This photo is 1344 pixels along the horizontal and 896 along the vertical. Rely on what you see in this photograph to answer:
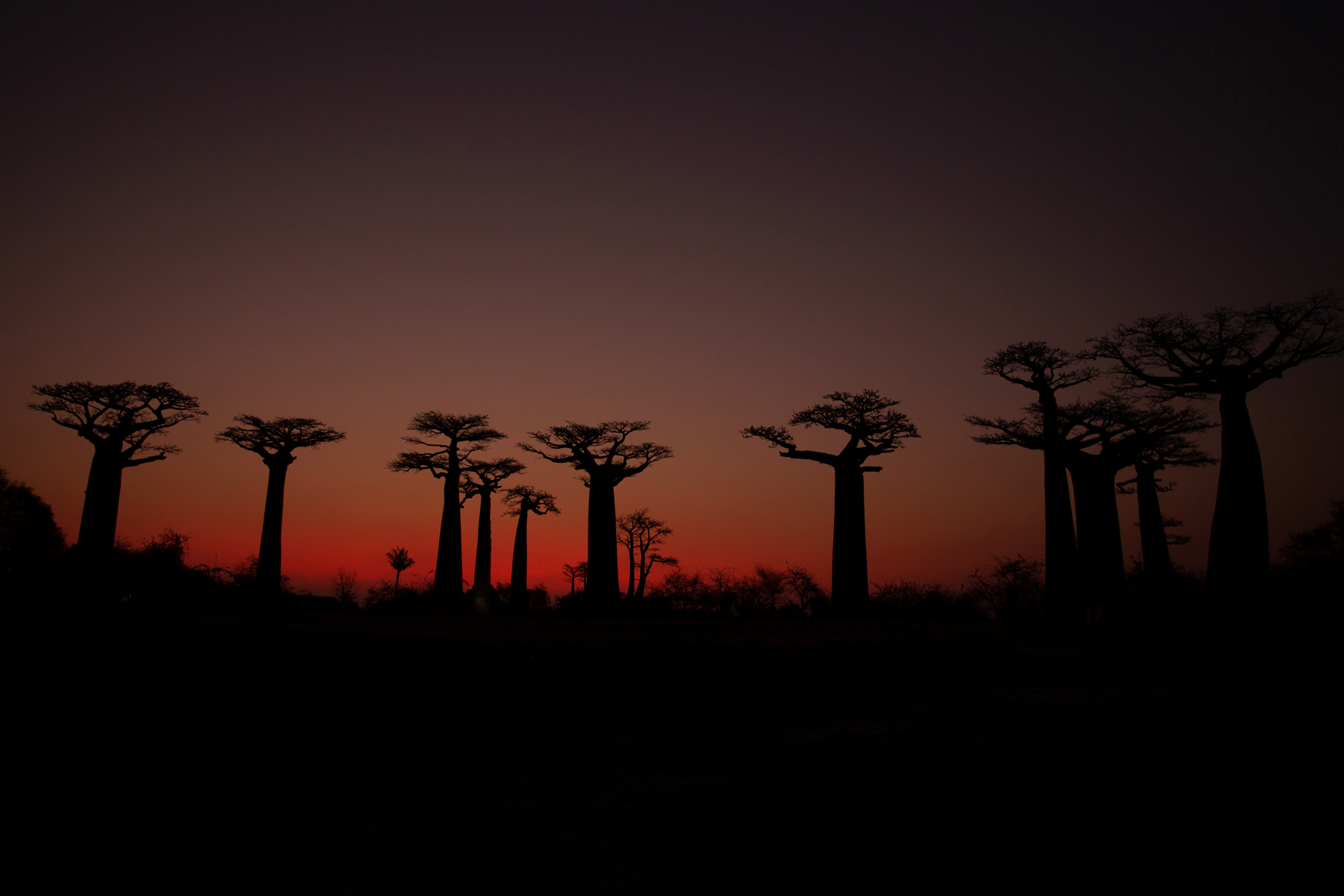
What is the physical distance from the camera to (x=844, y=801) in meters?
3.23

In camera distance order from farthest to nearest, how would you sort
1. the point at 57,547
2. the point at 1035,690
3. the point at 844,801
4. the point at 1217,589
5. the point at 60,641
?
1. the point at 57,547
2. the point at 1217,589
3. the point at 1035,690
4. the point at 60,641
5. the point at 844,801

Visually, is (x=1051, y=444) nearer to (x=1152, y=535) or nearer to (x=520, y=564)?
(x=1152, y=535)

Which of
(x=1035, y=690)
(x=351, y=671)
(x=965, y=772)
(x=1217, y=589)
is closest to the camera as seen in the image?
(x=965, y=772)

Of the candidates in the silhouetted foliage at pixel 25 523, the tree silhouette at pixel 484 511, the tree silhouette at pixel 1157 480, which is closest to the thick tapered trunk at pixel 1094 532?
the tree silhouette at pixel 1157 480

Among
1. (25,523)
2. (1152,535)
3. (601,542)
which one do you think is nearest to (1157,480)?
(1152,535)

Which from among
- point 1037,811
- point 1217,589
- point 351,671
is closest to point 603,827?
point 1037,811

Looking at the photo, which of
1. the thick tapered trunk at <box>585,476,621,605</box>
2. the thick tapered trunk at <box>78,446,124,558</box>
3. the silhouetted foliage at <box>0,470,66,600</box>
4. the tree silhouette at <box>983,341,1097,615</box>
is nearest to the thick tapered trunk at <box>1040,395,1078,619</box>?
the tree silhouette at <box>983,341,1097,615</box>

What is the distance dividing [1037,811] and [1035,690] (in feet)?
11.9

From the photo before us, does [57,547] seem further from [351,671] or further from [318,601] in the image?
[351,671]

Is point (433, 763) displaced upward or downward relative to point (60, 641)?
downward

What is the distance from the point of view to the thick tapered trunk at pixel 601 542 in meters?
22.9

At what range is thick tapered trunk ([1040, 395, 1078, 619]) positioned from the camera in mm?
14477

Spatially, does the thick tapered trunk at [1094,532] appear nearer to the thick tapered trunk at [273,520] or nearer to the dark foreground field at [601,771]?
the dark foreground field at [601,771]

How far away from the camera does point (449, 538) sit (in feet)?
80.8
